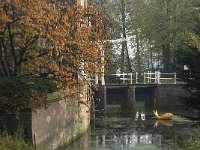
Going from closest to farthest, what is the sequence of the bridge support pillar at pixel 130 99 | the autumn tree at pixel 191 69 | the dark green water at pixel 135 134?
1. the autumn tree at pixel 191 69
2. the dark green water at pixel 135 134
3. the bridge support pillar at pixel 130 99

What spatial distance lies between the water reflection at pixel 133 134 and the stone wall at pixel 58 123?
680 mm

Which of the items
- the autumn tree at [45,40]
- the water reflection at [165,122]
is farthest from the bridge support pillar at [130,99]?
the autumn tree at [45,40]

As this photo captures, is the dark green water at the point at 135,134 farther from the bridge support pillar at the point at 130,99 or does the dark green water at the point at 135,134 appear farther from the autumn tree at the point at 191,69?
the bridge support pillar at the point at 130,99

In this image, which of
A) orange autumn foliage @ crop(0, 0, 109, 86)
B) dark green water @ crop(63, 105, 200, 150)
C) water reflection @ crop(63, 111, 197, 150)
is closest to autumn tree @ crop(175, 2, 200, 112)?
dark green water @ crop(63, 105, 200, 150)

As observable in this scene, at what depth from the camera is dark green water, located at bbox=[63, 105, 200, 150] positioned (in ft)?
62.3

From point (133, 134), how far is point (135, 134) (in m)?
0.11

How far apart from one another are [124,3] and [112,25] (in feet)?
14.9

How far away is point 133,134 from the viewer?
22.5m

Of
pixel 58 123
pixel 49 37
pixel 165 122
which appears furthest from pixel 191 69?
pixel 165 122

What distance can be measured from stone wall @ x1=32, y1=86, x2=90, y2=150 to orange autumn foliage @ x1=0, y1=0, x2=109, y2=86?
5.62 feet

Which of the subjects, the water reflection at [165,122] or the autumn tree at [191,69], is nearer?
the autumn tree at [191,69]

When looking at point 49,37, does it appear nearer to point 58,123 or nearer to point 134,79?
point 58,123

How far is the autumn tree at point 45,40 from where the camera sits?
47.3ft

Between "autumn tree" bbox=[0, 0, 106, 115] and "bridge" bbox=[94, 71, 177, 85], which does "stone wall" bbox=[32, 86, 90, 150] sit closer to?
"autumn tree" bbox=[0, 0, 106, 115]
